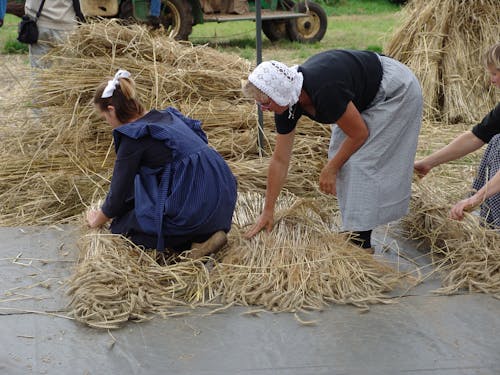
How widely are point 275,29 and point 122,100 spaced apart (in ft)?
29.3

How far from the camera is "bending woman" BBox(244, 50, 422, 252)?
10.6 feet

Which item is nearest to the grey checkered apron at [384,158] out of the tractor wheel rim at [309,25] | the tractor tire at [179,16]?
the tractor tire at [179,16]

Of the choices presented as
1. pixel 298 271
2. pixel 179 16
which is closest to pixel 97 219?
pixel 298 271

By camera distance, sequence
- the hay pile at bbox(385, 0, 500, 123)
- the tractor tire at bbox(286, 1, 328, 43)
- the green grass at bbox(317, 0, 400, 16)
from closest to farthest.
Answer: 1. the hay pile at bbox(385, 0, 500, 123)
2. the tractor tire at bbox(286, 1, 328, 43)
3. the green grass at bbox(317, 0, 400, 16)

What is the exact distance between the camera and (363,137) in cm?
331

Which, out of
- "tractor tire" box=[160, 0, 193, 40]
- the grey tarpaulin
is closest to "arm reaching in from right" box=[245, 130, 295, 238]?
the grey tarpaulin

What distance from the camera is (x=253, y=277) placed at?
3180mm

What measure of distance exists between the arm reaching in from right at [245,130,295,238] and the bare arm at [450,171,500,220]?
714 mm

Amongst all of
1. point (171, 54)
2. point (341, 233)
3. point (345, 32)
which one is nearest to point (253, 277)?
point (341, 233)

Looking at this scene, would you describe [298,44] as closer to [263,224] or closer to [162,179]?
[263,224]

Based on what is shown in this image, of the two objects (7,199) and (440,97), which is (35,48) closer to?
(7,199)

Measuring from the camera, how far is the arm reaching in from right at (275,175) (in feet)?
11.1

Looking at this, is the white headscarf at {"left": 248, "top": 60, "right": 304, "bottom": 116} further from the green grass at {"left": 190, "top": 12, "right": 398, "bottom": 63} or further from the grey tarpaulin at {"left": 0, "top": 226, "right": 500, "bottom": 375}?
the green grass at {"left": 190, "top": 12, "right": 398, "bottom": 63}

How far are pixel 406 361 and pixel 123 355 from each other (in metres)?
0.93
